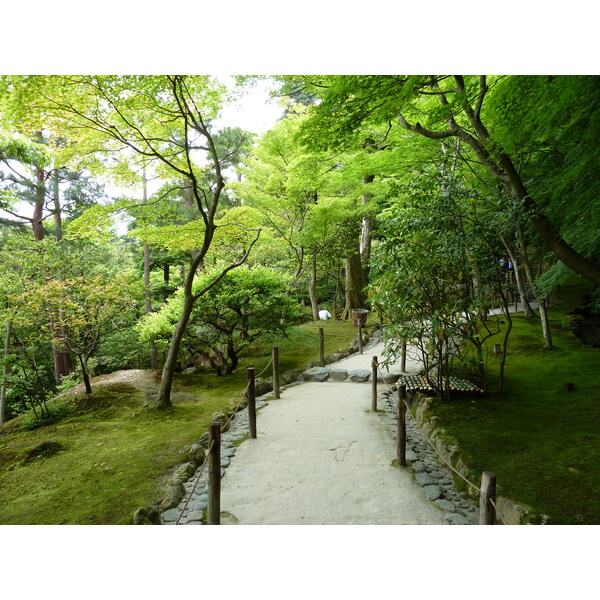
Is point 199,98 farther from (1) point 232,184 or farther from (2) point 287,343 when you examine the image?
(2) point 287,343

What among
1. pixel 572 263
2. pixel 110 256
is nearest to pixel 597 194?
pixel 572 263

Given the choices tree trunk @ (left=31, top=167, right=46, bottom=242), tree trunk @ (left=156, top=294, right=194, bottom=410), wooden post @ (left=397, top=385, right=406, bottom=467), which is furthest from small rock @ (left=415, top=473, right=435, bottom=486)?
tree trunk @ (left=31, top=167, right=46, bottom=242)

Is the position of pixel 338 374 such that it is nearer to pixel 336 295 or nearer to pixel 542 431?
pixel 542 431

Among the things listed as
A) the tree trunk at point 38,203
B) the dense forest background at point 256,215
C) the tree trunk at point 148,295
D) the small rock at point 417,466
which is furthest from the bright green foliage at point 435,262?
the tree trunk at point 148,295

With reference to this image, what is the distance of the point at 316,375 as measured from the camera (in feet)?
17.6

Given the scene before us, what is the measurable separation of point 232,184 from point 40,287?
154 inches

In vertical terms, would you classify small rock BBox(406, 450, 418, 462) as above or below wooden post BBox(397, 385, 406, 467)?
below

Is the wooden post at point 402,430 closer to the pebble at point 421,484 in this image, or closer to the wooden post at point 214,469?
the pebble at point 421,484

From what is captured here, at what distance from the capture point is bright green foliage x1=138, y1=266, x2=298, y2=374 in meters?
4.89

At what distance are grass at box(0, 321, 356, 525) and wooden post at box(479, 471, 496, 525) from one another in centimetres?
192

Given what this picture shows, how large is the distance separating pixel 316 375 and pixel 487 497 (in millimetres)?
3915

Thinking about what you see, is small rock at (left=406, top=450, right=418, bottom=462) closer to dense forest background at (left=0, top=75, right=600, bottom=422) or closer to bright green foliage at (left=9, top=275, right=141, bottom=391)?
dense forest background at (left=0, top=75, right=600, bottom=422)

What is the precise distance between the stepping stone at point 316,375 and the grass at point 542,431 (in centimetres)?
214
